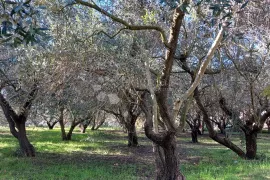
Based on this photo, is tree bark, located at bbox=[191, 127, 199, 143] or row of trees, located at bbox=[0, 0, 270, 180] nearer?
row of trees, located at bbox=[0, 0, 270, 180]

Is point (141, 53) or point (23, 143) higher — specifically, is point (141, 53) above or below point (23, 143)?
above

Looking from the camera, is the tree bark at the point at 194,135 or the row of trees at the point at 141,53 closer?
the row of trees at the point at 141,53

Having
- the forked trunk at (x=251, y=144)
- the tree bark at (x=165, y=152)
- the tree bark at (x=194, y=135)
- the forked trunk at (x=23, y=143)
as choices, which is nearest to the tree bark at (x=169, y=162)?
the tree bark at (x=165, y=152)

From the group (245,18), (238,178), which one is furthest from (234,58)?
(238,178)

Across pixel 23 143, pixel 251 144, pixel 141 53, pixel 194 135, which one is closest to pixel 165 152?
pixel 141 53

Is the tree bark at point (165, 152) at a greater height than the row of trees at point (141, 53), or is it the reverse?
the row of trees at point (141, 53)

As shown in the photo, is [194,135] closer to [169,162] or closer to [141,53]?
[169,162]

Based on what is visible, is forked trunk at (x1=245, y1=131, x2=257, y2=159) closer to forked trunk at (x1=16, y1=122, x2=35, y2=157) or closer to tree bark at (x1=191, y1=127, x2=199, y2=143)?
forked trunk at (x1=16, y1=122, x2=35, y2=157)

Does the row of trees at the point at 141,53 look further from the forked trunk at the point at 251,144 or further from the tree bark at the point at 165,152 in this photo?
the forked trunk at the point at 251,144

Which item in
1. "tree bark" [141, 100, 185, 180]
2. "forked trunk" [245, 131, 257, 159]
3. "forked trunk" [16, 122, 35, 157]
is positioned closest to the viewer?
"tree bark" [141, 100, 185, 180]

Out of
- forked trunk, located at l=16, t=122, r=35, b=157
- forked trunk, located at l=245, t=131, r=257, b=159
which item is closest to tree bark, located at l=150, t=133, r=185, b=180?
forked trunk, located at l=245, t=131, r=257, b=159

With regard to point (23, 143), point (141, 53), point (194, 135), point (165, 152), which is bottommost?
point (194, 135)

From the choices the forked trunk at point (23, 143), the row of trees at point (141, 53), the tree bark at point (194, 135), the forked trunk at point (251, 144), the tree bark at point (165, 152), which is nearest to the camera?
the row of trees at point (141, 53)

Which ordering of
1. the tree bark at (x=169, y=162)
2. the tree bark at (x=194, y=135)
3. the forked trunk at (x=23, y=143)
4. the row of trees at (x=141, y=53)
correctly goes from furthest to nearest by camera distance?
the tree bark at (x=194, y=135) < the forked trunk at (x=23, y=143) < the tree bark at (x=169, y=162) < the row of trees at (x=141, y=53)
